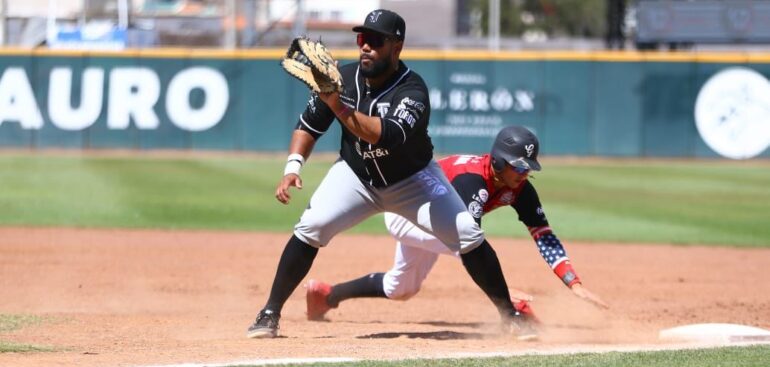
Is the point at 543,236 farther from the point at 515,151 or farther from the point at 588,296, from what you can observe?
the point at 515,151

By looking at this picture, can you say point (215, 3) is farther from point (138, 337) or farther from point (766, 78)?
point (138, 337)

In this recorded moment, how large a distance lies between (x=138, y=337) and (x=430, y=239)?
5.52 feet

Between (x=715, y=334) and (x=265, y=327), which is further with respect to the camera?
(x=715, y=334)

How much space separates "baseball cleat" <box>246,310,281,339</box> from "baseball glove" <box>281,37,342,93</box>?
1350 millimetres

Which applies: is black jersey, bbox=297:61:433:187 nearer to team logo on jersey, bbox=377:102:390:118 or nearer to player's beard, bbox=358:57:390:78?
team logo on jersey, bbox=377:102:390:118

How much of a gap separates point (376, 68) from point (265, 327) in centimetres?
150

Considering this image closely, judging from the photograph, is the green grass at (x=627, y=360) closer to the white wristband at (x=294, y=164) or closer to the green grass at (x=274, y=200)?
the white wristband at (x=294, y=164)

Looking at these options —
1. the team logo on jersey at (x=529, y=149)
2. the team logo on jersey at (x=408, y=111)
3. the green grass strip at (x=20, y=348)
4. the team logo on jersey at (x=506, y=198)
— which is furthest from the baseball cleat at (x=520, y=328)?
the green grass strip at (x=20, y=348)

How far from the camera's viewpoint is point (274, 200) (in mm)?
14469

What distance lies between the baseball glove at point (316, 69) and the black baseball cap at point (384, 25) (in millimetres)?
297

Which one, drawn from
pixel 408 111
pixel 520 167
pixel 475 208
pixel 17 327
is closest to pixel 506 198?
pixel 475 208

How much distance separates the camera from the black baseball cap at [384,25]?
214 inches

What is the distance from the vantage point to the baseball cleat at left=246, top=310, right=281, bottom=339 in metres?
5.81

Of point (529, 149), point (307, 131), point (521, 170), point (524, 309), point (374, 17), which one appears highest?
point (374, 17)
